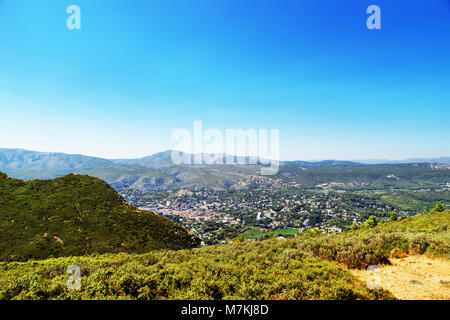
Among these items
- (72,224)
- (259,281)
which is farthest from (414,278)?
(72,224)

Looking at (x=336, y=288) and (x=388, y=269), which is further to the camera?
(x=388, y=269)

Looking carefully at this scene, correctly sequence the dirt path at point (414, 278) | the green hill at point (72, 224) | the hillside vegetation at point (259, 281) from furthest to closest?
the green hill at point (72, 224) → the dirt path at point (414, 278) → the hillside vegetation at point (259, 281)

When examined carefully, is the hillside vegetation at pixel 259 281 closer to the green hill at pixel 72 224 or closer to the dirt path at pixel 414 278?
the dirt path at pixel 414 278

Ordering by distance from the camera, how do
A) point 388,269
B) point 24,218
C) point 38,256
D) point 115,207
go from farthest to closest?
point 115,207 < point 24,218 < point 38,256 < point 388,269

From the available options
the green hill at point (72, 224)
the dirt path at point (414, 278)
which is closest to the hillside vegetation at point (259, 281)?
the dirt path at point (414, 278)

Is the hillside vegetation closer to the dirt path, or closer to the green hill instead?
the dirt path
